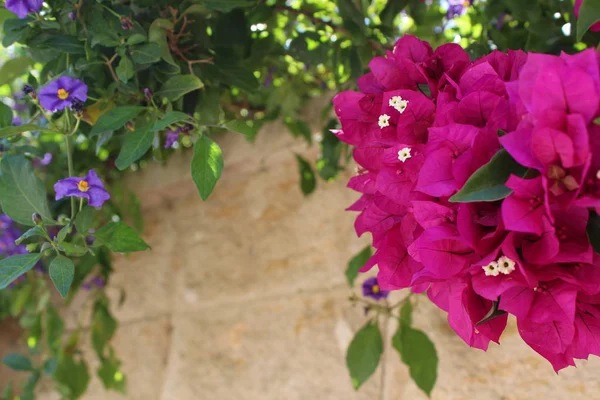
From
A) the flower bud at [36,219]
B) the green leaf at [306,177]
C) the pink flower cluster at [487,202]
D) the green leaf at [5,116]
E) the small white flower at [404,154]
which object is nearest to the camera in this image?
the pink flower cluster at [487,202]

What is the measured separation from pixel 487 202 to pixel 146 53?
448 mm

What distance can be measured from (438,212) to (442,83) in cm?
15

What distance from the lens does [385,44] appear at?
1054 mm

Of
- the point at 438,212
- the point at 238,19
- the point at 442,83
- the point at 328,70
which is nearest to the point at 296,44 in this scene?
the point at 238,19

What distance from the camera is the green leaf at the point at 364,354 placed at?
3.07ft

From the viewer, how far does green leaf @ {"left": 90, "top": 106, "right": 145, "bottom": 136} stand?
0.77 m

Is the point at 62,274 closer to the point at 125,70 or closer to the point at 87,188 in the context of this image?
the point at 87,188

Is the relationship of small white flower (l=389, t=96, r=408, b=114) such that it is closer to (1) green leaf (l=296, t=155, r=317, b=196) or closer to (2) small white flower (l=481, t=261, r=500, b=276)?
(2) small white flower (l=481, t=261, r=500, b=276)

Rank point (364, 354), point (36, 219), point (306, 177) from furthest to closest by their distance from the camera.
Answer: point (306, 177) < point (364, 354) < point (36, 219)

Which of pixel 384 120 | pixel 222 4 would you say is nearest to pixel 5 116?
pixel 222 4

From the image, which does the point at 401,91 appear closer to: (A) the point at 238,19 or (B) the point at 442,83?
(B) the point at 442,83

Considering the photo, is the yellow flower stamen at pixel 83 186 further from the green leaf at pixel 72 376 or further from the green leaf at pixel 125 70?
the green leaf at pixel 72 376

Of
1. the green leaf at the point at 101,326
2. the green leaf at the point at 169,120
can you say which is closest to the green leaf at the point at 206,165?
the green leaf at the point at 169,120

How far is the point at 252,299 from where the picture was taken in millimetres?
1276
